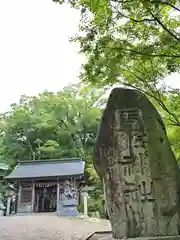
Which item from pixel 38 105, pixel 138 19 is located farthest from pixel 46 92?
pixel 138 19

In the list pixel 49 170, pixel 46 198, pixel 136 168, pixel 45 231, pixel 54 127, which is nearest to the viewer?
pixel 136 168

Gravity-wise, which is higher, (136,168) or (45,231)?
(136,168)

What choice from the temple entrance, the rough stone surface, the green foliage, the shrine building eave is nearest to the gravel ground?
the rough stone surface

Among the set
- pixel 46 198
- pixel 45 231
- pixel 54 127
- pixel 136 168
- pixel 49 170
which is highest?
pixel 54 127

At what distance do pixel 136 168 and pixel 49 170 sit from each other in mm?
17197

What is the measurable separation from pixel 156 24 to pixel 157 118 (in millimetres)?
2188

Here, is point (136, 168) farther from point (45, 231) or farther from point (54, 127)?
point (54, 127)

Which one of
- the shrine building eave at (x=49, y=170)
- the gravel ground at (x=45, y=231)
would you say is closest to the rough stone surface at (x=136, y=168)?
the gravel ground at (x=45, y=231)

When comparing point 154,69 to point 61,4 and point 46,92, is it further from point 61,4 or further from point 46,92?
point 46,92

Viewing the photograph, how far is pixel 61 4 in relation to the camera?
5297 millimetres

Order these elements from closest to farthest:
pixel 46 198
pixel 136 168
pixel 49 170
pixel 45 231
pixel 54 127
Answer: pixel 136 168 → pixel 45 231 → pixel 49 170 → pixel 46 198 → pixel 54 127

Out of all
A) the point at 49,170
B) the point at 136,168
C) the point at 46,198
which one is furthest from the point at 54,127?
the point at 136,168

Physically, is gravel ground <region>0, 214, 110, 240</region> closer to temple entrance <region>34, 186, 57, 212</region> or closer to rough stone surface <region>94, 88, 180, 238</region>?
rough stone surface <region>94, 88, 180, 238</region>

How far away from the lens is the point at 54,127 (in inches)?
1056
